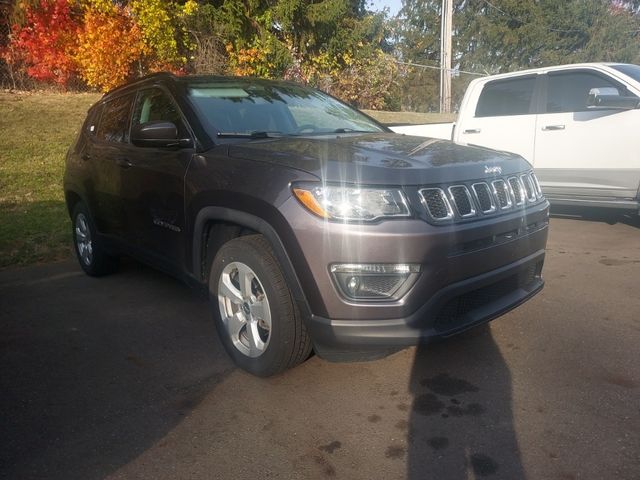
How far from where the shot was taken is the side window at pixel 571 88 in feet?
21.7

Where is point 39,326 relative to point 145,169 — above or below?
below

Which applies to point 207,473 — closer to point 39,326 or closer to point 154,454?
point 154,454

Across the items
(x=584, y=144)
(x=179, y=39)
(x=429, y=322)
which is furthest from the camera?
(x=179, y=39)

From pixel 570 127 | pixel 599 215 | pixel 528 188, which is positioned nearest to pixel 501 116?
pixel 570 127

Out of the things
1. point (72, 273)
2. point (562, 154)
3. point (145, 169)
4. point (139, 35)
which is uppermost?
point (139, 35)

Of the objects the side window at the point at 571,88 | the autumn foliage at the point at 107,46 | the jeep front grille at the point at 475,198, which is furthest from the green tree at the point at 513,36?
the jeep front grille at the point at 475,198

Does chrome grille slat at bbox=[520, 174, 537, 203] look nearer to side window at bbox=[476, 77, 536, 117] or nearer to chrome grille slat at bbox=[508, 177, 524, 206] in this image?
chrome grille slat at bbox=[508, 177, 524, 206]

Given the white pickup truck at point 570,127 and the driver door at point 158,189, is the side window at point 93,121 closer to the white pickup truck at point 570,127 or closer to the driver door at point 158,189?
the driver door at point 158,189

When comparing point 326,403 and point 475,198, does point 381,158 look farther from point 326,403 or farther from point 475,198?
point 326,403

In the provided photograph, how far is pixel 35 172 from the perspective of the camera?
9.54 m

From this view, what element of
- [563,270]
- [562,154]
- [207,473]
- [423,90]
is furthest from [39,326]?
[423,90]

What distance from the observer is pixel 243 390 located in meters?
3.24

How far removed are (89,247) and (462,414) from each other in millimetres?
3967

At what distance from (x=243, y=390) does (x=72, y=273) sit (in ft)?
11.0
